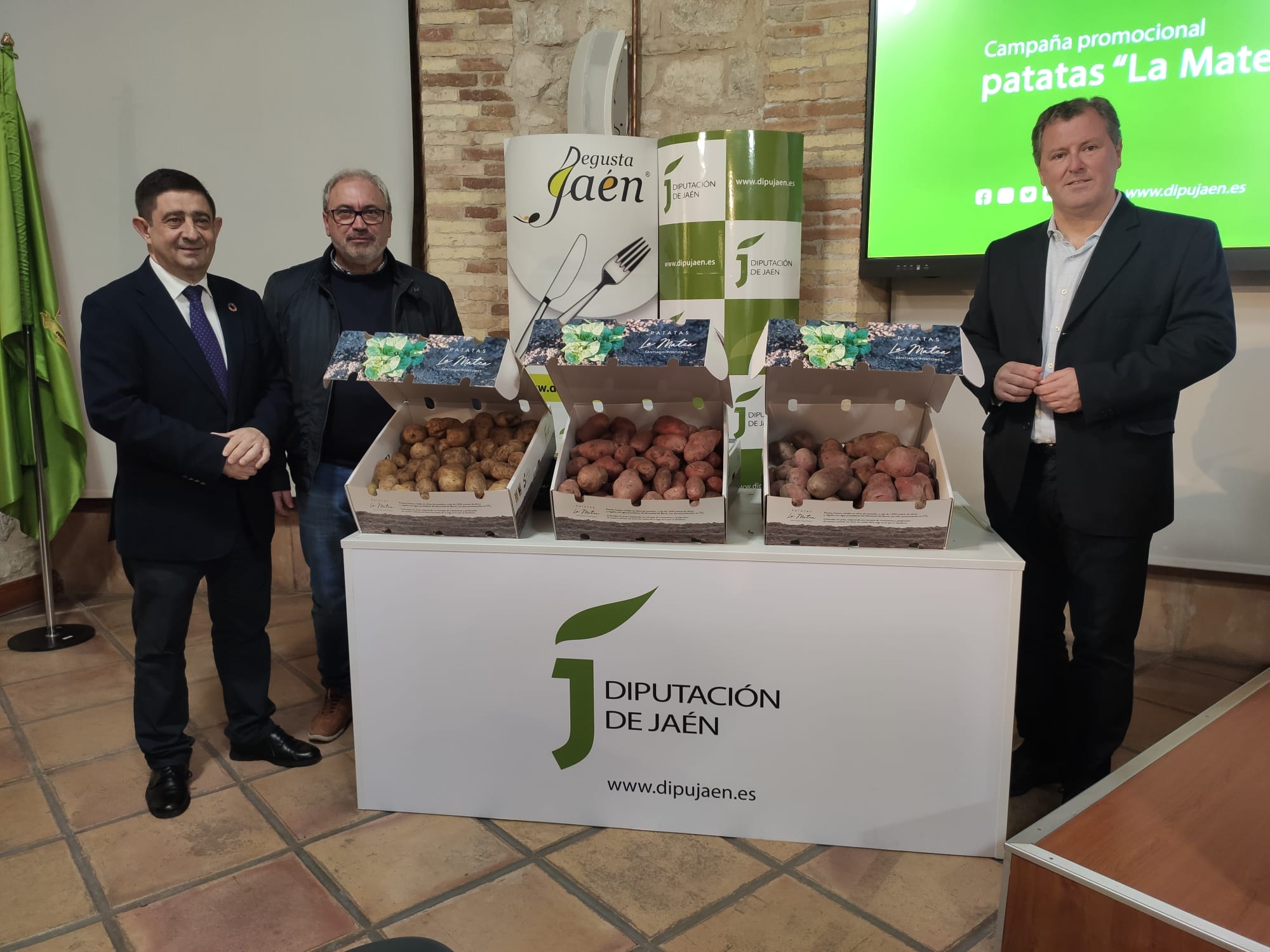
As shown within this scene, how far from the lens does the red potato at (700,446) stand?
200 cm

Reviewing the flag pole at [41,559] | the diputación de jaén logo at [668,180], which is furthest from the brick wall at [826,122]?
the flag pole at [41,559]

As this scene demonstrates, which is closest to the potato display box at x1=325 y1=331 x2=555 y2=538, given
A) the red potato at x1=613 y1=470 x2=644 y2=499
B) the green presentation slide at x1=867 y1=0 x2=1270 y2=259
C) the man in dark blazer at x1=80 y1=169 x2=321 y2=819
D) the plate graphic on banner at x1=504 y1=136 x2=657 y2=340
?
the red potato at x1=613 y1=470 x2=644 y2=499

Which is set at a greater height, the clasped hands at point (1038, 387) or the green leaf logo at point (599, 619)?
the clasped hands at point (1038, 387)

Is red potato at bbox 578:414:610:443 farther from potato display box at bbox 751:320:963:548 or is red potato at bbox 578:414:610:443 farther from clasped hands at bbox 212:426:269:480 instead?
clasped hands at bbox 212:426:269:480

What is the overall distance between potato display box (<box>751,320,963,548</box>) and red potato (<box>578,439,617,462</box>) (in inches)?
13.8

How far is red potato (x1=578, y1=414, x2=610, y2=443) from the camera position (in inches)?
83.1

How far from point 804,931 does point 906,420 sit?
1147 millimetres

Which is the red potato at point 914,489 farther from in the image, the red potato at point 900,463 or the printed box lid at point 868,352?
the printed box lid at point 868,352

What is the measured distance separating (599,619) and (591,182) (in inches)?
81.6

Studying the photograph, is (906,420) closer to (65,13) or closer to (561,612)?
(561,612)

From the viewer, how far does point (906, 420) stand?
2109 mm

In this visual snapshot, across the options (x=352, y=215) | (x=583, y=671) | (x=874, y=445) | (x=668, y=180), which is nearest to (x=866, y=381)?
(x=874, y=445)

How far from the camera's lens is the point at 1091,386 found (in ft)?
6.29

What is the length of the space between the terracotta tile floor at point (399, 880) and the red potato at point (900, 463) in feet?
2.88
